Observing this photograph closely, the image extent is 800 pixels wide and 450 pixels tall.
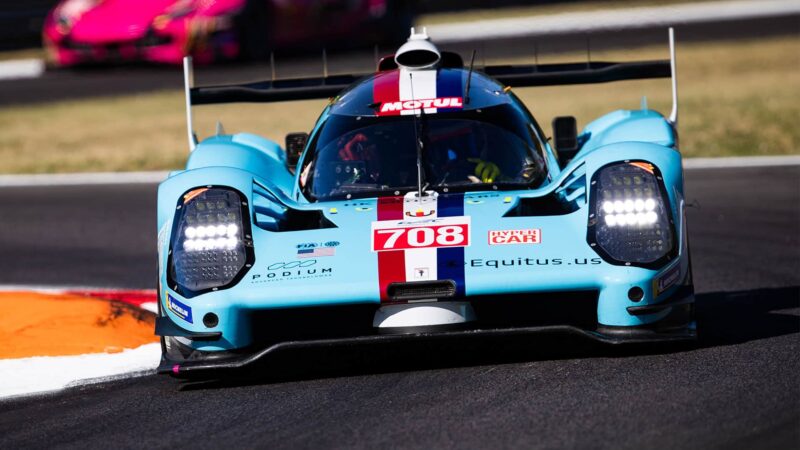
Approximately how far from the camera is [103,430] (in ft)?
17.2

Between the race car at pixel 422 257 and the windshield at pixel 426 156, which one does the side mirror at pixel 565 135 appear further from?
the race car at pixel 422 257

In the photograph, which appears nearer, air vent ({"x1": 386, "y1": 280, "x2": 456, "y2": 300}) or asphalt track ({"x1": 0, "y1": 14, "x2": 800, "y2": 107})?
air vent ({"x1": 386, "y1": 280, "x2": 456, "y2": 300})

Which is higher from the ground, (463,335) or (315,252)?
(315,252)

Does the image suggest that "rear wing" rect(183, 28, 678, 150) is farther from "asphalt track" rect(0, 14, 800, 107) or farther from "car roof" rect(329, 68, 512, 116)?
"asphalt track" rect(0, 14, 800, 107)

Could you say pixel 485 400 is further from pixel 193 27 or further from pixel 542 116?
pixel 193 27

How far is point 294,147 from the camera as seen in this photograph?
806 cm

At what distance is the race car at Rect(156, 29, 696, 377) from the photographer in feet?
18.4

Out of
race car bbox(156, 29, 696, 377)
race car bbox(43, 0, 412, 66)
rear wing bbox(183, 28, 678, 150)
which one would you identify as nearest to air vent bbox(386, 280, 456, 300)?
race car bbox(156, 29, 696, 377)

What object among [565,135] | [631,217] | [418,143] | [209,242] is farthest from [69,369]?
[565,135]

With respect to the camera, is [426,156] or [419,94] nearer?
[426,156]

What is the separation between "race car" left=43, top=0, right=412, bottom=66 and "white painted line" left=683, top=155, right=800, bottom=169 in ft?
24.9

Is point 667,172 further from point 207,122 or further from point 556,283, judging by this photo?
point 207,122

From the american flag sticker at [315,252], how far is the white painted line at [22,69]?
17123 millimetres

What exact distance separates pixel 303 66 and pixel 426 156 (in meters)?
13.6
